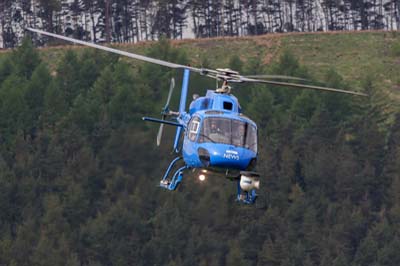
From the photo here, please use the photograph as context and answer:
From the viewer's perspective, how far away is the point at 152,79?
4449 inches

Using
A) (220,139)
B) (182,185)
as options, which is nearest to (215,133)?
(220,139)

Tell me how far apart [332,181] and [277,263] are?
42.8 feet

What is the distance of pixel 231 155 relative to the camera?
38594mm

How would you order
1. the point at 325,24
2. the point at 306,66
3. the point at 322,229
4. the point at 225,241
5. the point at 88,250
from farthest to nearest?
1. the point at 325,24
2. the point at 306,66
3. the point at 322,229
4. the point at 88,250
5. the point at 225,241

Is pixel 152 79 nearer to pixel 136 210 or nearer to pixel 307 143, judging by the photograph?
pixel 307 143

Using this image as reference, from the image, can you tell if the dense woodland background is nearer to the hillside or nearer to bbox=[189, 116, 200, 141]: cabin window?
the hillside

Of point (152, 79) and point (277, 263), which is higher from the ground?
point (152, 79)

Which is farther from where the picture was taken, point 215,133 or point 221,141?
point 215,133

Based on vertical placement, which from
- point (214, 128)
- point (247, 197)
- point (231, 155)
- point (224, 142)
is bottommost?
point (247, 197)

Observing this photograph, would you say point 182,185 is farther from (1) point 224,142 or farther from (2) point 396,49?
(2) point 396,49

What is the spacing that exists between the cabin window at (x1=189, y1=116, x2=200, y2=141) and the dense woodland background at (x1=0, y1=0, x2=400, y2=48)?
112067mm

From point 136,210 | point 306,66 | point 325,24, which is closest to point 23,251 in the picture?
point 136,210

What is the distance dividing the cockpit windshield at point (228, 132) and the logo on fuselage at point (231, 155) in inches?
19.2

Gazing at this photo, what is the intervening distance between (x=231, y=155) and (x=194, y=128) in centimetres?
205
